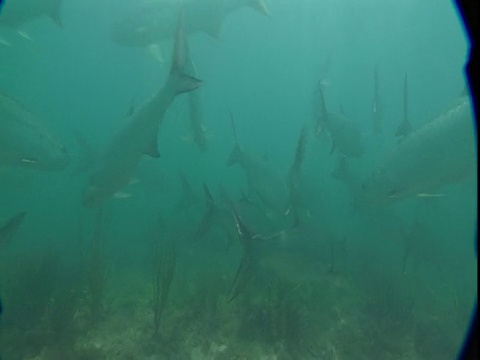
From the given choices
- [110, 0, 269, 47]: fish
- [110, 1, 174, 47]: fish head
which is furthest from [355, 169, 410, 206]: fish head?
[110, 1, 174, 47]: fish head

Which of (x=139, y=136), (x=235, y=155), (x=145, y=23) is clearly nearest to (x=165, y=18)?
(x=145, y=23)

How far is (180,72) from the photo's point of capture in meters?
5.38

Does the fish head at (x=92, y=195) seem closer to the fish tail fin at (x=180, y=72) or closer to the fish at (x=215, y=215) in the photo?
the fish at (x=215, y=215)

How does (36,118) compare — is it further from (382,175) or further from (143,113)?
(382,175)

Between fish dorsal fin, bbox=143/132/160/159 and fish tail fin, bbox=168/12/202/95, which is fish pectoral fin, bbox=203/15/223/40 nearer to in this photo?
fish tail fin, bbox=168/12/202/95

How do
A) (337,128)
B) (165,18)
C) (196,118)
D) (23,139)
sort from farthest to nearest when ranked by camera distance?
(196,118), (165,18), (337,128), (23,139)

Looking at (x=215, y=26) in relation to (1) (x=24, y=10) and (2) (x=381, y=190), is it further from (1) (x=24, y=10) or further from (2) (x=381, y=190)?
(2) (x=381, y=190)

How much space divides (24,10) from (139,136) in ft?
15.1

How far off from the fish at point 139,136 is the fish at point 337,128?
9.02 ft

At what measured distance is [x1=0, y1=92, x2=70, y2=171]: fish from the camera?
5488 millimetres

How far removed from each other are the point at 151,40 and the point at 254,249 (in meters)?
5.24

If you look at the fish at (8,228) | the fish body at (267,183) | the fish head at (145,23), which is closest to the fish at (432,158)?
the fish body at (267,183)

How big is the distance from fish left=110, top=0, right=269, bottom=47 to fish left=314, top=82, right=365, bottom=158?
2.35 metres

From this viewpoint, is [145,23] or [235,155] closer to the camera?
[235,155]
